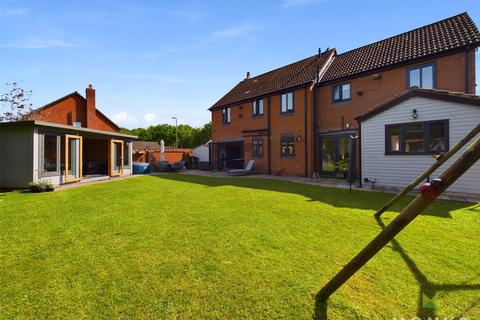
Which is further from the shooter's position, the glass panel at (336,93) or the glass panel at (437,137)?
the glass panel at (336,93)

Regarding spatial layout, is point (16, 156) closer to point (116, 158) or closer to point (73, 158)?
point (73, 158)

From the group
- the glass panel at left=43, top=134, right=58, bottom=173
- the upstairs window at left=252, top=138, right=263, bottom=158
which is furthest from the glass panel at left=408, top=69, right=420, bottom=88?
the glass panel at left=43, top=134, right=58, bottom=173

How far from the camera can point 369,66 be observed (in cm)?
1427

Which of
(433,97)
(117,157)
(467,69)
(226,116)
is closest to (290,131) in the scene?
(226,116)

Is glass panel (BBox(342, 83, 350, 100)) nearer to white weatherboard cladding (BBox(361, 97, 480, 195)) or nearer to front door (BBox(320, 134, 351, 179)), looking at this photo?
front door (BBox(320, 134, 351, 179))

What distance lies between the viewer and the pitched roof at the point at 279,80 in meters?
17.9

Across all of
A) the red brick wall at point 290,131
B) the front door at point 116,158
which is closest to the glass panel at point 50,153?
the front door at point 116,158

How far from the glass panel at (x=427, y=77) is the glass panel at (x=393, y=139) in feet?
10.4

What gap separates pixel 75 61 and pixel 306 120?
1313 centimetres

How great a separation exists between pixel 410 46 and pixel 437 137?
6.37 metres

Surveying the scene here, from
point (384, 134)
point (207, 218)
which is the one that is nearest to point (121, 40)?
point (207, 218)

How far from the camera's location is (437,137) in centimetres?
1002

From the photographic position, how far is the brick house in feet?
38.7

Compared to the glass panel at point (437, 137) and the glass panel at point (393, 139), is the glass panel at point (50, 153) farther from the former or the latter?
the glass panel at point (437, 137)
